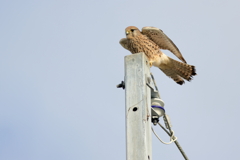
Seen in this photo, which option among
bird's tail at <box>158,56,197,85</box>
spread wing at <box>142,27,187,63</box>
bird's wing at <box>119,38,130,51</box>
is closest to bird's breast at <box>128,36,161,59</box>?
spread wing at <box>142,27,187,63</box>

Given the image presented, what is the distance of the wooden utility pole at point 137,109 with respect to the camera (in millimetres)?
2875

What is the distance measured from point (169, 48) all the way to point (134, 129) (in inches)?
133

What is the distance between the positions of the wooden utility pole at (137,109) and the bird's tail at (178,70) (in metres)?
3.05

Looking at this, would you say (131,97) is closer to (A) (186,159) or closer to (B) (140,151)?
(B) (140,151)

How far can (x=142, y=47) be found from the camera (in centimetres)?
582

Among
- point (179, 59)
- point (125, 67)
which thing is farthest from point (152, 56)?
point (125, 67)

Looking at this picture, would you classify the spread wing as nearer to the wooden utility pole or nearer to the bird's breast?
the bird's breast

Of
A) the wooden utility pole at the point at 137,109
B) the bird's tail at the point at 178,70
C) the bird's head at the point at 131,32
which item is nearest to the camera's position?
the wooden utility pole at the point at 137,109

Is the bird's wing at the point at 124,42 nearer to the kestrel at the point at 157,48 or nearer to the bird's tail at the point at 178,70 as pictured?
the kestrel at the point at 157,48

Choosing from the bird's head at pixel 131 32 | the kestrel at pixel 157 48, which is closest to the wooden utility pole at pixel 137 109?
the kestrel at pixel 157 48

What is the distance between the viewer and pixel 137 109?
303 centimetres

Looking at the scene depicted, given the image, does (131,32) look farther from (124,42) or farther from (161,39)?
(161,39)

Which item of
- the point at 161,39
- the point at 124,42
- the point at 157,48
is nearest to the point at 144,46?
the point at 157,48

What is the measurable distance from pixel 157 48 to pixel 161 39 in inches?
10.4
